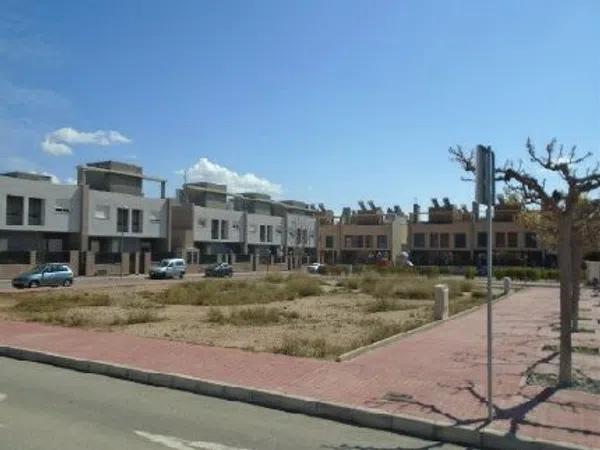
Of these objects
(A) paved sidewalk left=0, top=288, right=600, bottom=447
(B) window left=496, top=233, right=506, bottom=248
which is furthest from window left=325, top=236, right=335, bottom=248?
(A) paved sidewalk left=0, top=288, right=600, bottom=447

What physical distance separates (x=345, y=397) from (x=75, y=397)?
360 centimetres

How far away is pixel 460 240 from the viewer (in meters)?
112

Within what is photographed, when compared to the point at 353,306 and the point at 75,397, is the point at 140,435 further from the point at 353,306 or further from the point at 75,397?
the point at 353,306

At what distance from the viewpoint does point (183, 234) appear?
85750mm

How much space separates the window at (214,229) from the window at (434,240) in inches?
1529

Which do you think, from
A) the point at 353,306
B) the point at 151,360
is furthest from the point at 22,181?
the point at 151,360

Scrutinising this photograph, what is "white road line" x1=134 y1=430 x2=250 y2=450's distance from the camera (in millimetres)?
6965

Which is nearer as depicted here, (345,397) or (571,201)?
(345,397)

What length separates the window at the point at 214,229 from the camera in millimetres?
91875

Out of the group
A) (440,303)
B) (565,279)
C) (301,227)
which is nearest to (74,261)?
(440,303)

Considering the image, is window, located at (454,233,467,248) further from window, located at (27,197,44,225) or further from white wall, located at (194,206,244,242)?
window, located at (27,197,44,225)

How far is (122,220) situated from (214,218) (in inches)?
740

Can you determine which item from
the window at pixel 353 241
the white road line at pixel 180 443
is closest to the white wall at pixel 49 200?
the white road line at pixel 180 443

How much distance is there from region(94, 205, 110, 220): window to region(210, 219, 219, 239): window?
2087 centimetres
